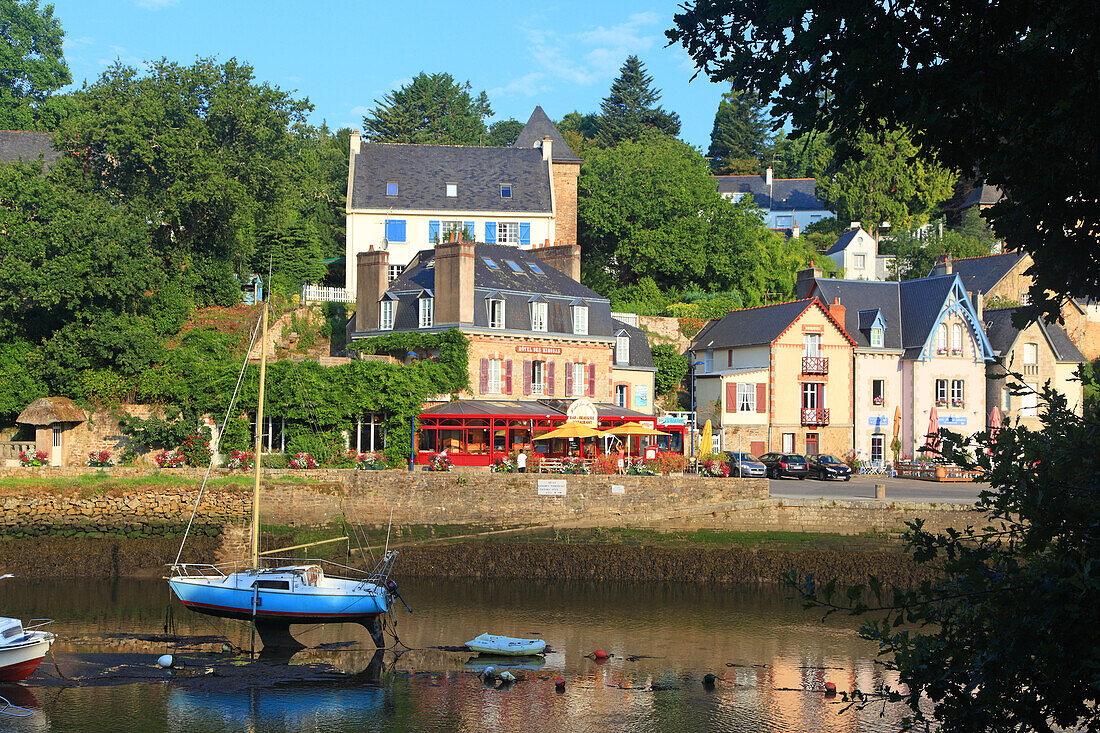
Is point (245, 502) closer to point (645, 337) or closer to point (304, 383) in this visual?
point (304, 383)

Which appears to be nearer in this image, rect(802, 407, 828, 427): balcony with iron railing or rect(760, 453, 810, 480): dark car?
rect(760, 453, 810, 480): dark car

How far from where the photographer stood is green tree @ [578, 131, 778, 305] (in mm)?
55906

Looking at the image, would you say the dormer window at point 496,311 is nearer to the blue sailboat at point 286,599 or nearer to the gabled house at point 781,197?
the blue sailboat at point 286,599

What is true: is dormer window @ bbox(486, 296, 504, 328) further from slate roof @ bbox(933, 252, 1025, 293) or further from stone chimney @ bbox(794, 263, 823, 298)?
slate roof @ bbox(933, 252, 1025, 293)

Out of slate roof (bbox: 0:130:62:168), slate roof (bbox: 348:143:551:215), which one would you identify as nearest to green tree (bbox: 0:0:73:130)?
slate roof (bbox: 0:130:62:168)

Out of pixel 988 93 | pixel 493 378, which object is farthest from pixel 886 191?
pixel 988 93

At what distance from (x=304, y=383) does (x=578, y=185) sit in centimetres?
2900

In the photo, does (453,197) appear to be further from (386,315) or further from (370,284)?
(386,315)

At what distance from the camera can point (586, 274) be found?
58.5 metres

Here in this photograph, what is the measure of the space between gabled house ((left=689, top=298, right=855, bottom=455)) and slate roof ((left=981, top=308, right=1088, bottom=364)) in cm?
766

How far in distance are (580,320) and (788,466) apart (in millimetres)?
10136

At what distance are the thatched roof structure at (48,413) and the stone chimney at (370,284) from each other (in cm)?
1122

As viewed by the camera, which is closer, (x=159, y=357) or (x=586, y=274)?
(x=159, y=357)

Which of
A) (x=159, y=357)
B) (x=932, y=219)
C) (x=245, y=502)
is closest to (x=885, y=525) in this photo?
(x=245, y=502)
